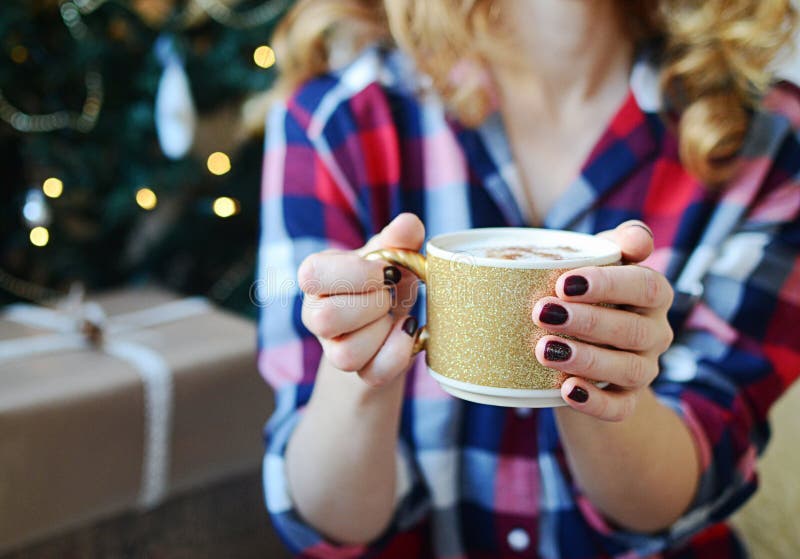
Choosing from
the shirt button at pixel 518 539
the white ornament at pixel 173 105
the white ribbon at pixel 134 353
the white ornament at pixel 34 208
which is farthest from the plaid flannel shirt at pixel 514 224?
the white ornament at pixel 34 208

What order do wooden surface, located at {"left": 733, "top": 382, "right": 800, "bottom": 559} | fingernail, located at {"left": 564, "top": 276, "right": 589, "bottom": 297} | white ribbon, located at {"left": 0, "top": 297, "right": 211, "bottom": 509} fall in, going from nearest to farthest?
fingernail, located at {"left": 564, "top": 276, "right": 589, "bottom": 297}, wooden surface, located at {"left": 733, "top": 382, "right": 800, "bottom": 559}, white ribbon, located at {"left": 0, "top": 297, "right": 211, "bottom": 509}

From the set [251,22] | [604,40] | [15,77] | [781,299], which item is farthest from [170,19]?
[781,299]

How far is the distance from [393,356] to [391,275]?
0.06m

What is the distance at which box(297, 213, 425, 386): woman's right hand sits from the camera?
19.4 inches

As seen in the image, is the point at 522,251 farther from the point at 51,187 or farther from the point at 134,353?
the point at 51,187

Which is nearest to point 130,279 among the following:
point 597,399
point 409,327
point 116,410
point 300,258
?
point 116,410

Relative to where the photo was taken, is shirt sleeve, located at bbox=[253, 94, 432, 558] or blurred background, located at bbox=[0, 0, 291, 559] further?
blurred background, located at bbox=[0, 0, 291, 559]

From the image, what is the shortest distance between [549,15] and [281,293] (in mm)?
472

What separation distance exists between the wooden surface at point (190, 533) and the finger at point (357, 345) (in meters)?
0.92

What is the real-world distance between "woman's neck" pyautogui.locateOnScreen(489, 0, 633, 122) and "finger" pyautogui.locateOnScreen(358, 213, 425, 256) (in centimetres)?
43

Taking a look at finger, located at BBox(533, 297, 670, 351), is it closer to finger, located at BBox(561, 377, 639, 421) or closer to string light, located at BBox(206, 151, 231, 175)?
finger, located at BBox(561, 377, 639, 421)

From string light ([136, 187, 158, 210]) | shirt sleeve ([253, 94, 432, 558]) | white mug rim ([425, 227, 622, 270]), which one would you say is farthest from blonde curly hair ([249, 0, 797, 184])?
string light ([136, 187, 158, 210])

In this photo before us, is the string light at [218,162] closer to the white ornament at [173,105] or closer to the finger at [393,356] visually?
the white ornament at [173,105]

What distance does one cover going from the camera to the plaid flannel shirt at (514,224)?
80cm
